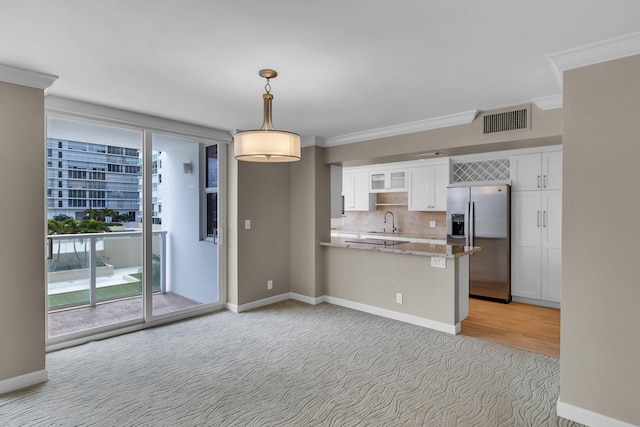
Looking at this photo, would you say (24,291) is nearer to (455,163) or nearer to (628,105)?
(628,105)

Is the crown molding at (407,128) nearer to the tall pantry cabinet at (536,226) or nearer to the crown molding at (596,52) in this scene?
the crown molding at (596,52)

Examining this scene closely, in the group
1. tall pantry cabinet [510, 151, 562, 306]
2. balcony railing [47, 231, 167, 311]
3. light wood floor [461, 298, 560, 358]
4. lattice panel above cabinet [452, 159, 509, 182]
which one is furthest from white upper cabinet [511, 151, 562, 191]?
balcony railing [47, 231, 167, 311]

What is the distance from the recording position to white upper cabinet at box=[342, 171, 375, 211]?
7.25 metres

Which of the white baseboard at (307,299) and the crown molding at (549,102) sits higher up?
the crown molding at (549,102)

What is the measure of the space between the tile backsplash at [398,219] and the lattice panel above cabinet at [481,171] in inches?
34.9

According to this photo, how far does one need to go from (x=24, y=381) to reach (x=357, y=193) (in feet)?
19.1

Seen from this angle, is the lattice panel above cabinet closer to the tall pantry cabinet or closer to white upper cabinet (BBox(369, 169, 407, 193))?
the tall pantry cabinet

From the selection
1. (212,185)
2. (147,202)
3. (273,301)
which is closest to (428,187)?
(273,301)

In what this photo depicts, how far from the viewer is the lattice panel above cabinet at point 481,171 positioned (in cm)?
538

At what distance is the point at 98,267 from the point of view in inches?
150

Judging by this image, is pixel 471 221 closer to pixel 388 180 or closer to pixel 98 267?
pixel 388 180

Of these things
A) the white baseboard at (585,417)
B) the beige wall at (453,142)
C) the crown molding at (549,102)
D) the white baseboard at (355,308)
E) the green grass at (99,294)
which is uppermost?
the crown molding at (549,102)

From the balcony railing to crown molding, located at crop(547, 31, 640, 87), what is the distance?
4147mm

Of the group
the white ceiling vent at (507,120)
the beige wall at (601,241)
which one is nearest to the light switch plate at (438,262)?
the white ceiling vent at (507,120)
